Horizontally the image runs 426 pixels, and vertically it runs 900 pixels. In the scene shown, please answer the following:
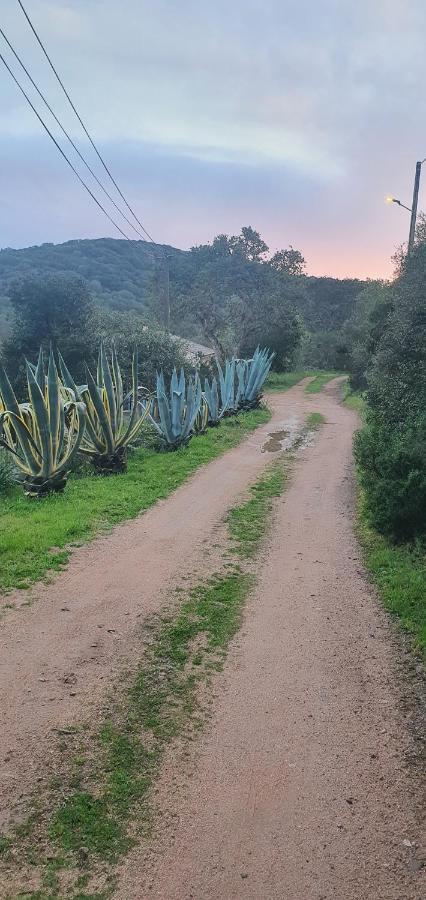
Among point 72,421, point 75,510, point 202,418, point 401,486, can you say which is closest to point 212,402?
point 202,418

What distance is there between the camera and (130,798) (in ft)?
9.57

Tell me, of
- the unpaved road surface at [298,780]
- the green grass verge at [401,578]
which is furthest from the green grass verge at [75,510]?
the green grass verge at [401,578]

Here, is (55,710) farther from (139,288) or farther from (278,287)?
(139,288)

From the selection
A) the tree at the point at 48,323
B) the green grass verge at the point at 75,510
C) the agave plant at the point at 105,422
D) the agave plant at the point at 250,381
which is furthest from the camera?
the tree at the point at 48,323

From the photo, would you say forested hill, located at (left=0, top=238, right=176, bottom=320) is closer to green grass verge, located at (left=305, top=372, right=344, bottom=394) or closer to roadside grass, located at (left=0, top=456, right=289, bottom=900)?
green grass verge, located at (left=305, top=372, right=344, bottom=394)

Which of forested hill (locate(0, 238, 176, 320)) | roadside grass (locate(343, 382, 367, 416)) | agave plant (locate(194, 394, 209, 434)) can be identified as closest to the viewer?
agave plant (locate(194, 394, 209, 434))

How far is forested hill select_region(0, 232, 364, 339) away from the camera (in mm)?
33688

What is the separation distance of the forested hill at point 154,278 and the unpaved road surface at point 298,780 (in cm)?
2596

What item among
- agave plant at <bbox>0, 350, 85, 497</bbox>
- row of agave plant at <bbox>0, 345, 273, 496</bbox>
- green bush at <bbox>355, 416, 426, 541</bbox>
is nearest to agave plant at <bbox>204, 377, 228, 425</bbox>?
row of agave plant at <bbox>0, 345, 273, 496</bbox>

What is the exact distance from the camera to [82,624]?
4.74m

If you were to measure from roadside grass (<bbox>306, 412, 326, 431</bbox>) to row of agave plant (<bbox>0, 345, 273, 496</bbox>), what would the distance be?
4.55 m

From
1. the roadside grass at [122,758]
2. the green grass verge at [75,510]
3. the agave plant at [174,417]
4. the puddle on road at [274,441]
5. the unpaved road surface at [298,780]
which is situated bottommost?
the unpaved road surface at [298,780]

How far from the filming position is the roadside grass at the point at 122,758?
8.38ft

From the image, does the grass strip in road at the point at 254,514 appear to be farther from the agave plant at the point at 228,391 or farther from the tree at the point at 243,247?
the tree at the point at 243,247
